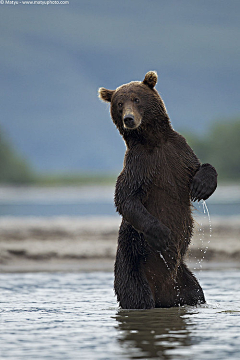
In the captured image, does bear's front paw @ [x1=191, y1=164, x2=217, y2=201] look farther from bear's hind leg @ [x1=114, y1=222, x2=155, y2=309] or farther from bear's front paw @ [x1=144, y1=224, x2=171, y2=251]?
bear's hind leg @ [x1=114, y1=222, x2=155, y2=309]

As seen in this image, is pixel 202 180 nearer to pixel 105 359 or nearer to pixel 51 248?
pixel 105 359

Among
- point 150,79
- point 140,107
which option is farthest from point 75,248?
point 140,107

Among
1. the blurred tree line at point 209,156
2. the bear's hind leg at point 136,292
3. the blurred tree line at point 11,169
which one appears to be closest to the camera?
the bear's hind leg at point 136,292

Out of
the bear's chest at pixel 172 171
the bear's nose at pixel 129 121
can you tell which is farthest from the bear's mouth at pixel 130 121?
the bear's chest at pixel 172 171

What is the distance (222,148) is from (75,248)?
61089 millimetres

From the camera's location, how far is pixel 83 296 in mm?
8008

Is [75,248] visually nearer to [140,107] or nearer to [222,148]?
[140,107]

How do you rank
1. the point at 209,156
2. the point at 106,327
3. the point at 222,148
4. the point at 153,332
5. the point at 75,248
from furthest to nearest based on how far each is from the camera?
the point at 222,148 → the point at 209,156 → the point at 75,248 → the point at 106,327 → the point at 153,332

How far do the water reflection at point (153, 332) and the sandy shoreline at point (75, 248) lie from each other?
478 centimetres

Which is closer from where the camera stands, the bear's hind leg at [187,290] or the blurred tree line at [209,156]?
the bear's hind leg at [187,290]

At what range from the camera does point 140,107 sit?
21.0ft

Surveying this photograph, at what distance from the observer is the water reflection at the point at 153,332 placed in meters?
4.74

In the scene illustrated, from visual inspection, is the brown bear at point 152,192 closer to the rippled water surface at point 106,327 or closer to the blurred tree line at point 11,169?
the rippled water surface at point 106,327

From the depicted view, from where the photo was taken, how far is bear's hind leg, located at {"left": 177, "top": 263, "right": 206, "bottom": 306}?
6.79 m
